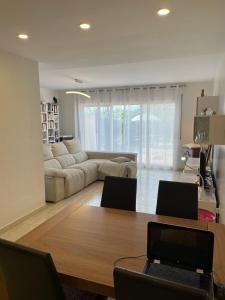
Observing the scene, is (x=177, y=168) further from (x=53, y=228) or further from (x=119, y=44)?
(x=53, y=228)

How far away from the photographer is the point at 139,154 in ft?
23.6

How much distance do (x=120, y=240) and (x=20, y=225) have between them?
229cm

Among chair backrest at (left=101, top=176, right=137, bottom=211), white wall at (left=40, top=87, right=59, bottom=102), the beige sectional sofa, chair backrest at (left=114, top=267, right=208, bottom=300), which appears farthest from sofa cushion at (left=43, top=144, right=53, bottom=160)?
chair backrest at (left=114, top=267, right=208, bottom=300)

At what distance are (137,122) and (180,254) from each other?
6044mm

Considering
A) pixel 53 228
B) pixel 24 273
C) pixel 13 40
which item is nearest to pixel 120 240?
pixel 53 228

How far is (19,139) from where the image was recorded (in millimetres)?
3381

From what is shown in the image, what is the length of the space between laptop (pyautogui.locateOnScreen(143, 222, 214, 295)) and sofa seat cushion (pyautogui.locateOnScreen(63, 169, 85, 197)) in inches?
132

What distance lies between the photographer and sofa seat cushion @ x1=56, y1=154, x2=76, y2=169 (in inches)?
217

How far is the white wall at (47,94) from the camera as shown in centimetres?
716

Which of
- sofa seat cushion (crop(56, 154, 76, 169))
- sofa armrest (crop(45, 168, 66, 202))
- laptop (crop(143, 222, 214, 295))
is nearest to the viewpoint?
laptop (crop(143, 222, 214, 295))

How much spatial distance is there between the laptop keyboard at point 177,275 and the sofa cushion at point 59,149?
4759mm

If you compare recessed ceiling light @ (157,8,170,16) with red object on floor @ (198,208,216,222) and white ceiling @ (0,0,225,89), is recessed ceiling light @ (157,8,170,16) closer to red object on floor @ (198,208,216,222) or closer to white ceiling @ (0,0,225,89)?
white ceiling @ (0,0,225,89)

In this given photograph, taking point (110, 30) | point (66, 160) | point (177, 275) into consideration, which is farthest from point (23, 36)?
point (66, 160)

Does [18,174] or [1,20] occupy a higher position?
[1,20]
